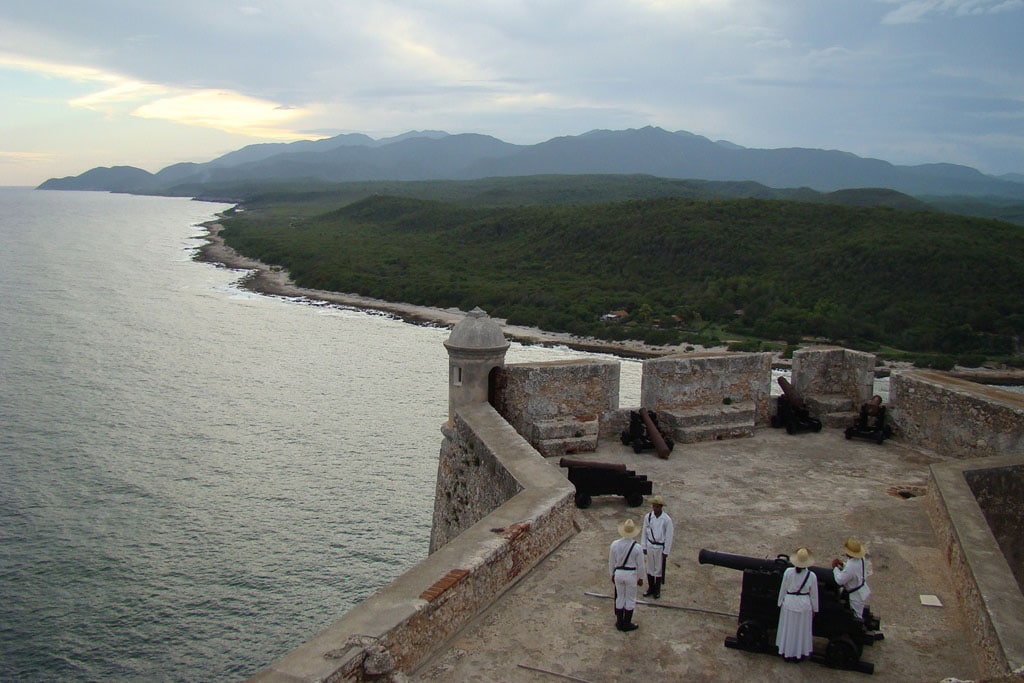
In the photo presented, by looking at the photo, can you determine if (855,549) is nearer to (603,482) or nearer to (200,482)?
(603,482)

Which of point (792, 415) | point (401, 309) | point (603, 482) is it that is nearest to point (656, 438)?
point (603, 482)

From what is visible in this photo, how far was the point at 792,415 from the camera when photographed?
12289 millimetres

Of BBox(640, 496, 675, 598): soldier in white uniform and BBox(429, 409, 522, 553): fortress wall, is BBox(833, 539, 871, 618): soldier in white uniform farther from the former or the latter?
BBox(429, 409, 522, 553): fortress wall

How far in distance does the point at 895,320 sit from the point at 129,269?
5604cm

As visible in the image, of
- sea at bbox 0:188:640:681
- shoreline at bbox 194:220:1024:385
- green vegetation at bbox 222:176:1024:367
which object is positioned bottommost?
sea at bbox 0:188:640:681

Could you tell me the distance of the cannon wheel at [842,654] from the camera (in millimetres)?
5984

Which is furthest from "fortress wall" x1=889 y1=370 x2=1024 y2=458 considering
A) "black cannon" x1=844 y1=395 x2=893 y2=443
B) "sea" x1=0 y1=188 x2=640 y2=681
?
"sea" x1=0 y1=188 x2=640 y2=681

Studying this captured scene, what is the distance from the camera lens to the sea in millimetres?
16281

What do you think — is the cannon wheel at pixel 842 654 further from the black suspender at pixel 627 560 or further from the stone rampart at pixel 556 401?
the stone rampart at pixel 556 401

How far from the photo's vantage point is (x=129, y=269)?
2677 inches

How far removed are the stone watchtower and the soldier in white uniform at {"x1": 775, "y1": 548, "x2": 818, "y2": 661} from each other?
5475mm

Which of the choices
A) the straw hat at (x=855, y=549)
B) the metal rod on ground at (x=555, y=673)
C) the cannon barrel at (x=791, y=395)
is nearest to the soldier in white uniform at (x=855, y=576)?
the straw hat at (x=855, y=549)

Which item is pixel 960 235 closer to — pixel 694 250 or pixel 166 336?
pixel 694 250

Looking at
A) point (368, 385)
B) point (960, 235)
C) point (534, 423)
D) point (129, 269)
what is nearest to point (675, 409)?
point (534, 423)
